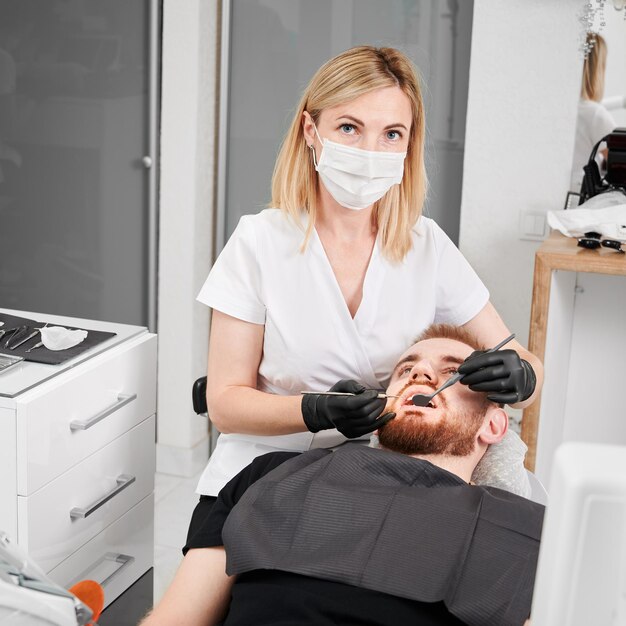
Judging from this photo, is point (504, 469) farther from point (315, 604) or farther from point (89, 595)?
point (89, 595)

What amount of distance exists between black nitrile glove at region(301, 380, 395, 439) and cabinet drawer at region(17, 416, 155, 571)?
1.24ft

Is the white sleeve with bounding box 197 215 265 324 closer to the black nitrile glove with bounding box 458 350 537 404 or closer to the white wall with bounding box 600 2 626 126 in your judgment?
the black nitrile glove with bounding box 458 350 537 404

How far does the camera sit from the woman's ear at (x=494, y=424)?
1.50m

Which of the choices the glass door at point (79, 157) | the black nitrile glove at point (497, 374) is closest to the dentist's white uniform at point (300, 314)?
the black nitrile glove at point (497, 374)

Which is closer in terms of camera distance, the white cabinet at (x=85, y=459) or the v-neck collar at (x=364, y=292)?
the white cabinet at (x=85, y=459)

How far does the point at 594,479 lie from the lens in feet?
1.66

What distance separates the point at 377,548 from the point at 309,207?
0.72 m

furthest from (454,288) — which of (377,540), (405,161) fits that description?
(377,540)

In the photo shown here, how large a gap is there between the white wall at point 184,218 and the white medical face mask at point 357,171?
1.08m

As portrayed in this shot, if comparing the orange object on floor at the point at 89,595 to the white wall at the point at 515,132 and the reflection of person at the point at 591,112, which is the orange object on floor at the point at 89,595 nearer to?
the white wall at the point at 515,132

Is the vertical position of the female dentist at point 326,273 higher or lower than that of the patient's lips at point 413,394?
higher

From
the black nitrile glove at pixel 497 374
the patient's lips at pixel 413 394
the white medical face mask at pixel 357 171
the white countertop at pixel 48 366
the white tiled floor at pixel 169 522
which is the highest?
the white medical face mask at pixel 357 171

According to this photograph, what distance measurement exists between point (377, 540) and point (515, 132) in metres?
1.45

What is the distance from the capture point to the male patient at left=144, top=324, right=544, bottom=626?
114 centimetres
